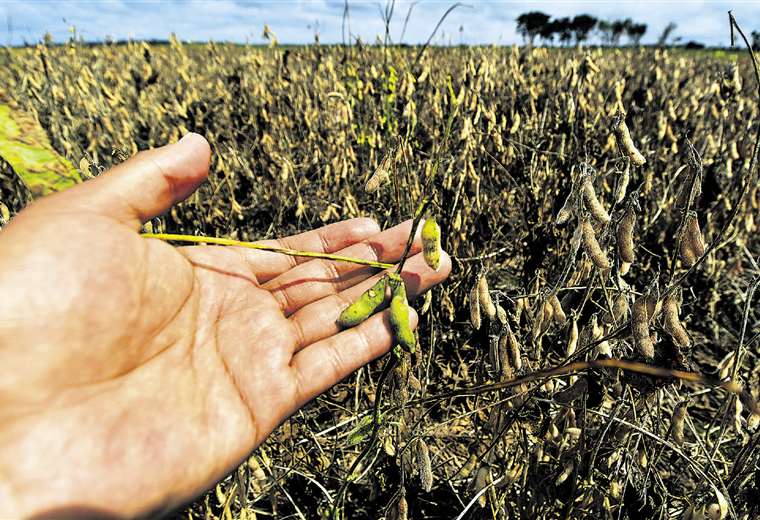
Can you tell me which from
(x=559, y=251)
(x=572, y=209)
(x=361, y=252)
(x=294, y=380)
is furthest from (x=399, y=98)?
(x=294, y=380)

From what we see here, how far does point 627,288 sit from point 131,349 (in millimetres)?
1349

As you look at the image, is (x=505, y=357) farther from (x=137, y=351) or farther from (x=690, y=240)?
(x=137, y=351)

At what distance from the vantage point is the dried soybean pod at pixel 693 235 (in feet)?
3.88

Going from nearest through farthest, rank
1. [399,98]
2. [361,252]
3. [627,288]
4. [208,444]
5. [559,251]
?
[208,444]
[627,288]
[361,252]
[559,251]
[399,98]

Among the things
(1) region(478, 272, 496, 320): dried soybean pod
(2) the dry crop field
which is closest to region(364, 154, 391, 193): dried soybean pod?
(2) the dry crop field

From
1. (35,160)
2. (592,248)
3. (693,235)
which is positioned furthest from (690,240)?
(35,160)

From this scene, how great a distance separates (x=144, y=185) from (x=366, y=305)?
0.68 m

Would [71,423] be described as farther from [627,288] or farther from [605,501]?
[627,288]

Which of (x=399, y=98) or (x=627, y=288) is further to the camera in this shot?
(x=399, y=98)

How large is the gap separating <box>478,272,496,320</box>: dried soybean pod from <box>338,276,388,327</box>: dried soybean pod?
25 cm

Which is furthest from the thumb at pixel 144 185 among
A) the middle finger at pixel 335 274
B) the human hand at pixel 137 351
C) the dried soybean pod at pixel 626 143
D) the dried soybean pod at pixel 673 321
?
the dried soybean pod at pixel 673 321

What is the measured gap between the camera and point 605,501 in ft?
4.22

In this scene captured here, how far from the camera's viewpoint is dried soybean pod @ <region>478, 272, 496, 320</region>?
1.27 metres

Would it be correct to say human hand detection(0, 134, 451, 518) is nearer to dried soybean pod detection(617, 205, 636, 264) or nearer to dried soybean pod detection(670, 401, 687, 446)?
dried soybean pod detection(617, 205, 636, 264)
